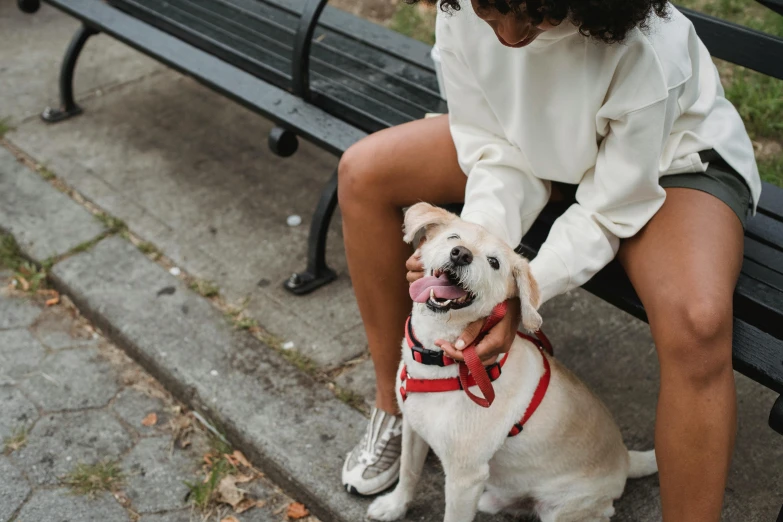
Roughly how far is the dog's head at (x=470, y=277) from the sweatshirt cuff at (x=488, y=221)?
12cm

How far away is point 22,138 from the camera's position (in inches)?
155

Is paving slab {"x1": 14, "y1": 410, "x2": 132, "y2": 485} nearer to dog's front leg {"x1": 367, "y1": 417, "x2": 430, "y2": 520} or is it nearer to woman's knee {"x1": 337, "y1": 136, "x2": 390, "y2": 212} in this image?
dog's front leg {"x1": 367, "y1": 417, "x2": 430, "y2": 520}

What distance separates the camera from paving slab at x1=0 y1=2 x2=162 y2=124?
426cm

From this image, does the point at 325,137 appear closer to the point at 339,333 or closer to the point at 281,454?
the point at 339,333

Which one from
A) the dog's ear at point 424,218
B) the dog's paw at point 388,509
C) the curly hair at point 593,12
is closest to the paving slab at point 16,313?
the dog's paw at point 388,509

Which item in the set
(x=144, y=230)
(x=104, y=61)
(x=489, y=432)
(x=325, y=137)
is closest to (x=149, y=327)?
(x=144, y=230)

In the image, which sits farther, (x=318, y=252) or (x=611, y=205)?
(x=318, y=252)

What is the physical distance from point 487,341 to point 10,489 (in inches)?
58.9

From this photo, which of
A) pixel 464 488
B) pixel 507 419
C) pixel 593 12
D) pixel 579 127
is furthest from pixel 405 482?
pixel 593 12

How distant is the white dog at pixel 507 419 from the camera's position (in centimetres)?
178

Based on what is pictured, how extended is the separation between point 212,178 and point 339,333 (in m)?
1.15

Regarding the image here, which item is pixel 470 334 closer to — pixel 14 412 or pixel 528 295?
pixel 528 295

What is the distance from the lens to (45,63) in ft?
15.0

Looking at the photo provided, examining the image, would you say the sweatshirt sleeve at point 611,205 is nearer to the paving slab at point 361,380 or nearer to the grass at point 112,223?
the paving slab at point 361,380
